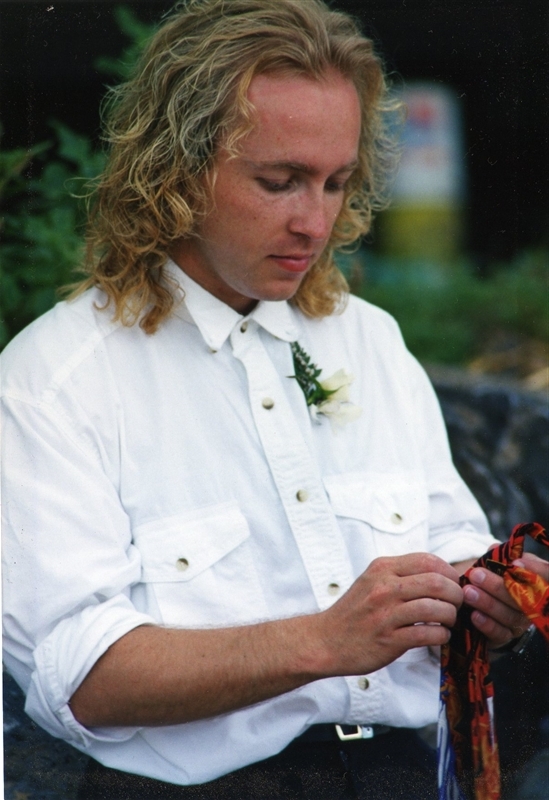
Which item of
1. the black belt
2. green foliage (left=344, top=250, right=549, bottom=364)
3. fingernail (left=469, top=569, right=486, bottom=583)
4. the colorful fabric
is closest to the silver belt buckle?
the black belt

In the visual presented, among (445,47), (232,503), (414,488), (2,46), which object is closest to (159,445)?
(232,503)

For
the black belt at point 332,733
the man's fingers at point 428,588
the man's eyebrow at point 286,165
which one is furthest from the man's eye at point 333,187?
the black belt at point 332,733

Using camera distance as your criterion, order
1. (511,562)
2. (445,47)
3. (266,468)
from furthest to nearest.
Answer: (445,47) → (266,468) → (511,562)

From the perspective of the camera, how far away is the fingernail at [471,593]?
1.77 m

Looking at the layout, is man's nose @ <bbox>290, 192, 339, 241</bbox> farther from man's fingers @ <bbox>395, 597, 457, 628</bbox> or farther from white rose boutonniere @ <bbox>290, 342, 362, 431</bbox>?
man's fingers @ <bbox>395, 597, 457, 628</bbox>

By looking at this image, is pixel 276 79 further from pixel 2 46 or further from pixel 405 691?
pixel 405 691

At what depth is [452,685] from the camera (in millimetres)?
1793

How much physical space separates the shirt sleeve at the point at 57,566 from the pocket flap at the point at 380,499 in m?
0.46

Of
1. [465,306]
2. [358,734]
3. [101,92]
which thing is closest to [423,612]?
[358,734]

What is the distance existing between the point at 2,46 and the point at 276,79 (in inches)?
21.1

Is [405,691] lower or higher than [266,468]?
lower

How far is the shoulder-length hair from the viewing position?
1.86m

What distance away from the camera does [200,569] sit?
183 centimetres

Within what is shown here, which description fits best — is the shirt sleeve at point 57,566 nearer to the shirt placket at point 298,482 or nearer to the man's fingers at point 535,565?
the shirt placket at point 298,482
